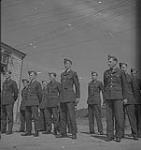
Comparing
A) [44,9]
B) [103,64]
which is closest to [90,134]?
[103,64]

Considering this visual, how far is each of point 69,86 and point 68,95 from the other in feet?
0.26

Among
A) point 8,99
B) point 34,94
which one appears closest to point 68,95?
point 34,94

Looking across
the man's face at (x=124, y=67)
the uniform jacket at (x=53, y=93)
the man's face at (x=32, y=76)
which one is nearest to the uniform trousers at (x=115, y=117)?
the man's face at (x=124, y=67)

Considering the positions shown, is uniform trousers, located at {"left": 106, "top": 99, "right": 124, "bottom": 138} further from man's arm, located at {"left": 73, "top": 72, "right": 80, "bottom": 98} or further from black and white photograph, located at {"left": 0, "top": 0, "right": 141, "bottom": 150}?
man's arm, located at {"left": 73, "top": 72, "right": 80, "bottom": 98}

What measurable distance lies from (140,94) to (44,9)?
3.87ft

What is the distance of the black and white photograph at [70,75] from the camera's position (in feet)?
6.42

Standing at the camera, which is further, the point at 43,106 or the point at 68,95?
the point at 43,106

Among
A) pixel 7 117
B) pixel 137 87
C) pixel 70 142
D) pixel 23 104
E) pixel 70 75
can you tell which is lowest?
pixel 70 142

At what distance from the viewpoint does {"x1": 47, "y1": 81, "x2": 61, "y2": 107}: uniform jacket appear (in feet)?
7.19

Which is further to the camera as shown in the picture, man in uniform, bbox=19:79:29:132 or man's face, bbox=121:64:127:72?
man in uniform, bbox=19:79:29:132

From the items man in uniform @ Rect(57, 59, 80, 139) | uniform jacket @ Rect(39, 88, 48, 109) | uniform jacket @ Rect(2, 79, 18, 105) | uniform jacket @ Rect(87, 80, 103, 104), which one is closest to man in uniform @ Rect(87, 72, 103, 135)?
uniform jacket @ Rect(87, 80, 103, 104)

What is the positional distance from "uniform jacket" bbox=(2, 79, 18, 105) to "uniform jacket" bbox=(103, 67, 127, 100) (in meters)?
0.88

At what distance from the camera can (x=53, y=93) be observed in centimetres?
222

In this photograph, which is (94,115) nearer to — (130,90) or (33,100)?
(130,90)
